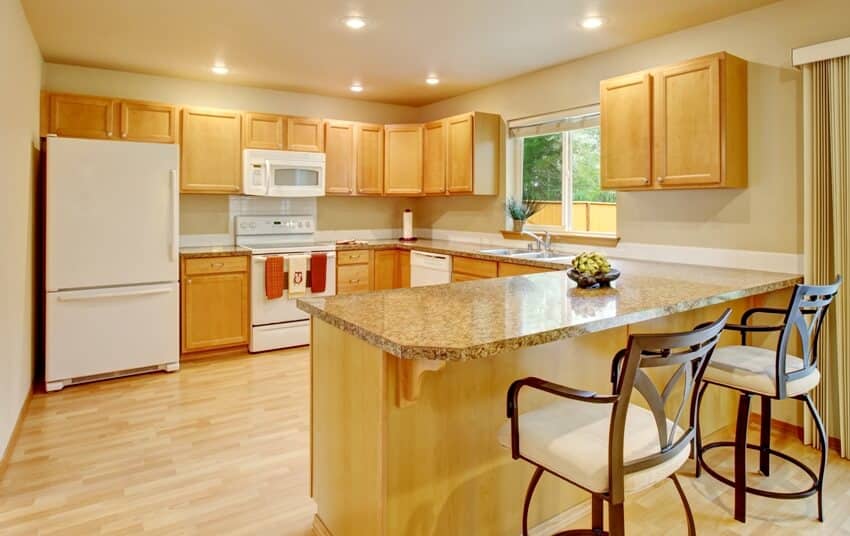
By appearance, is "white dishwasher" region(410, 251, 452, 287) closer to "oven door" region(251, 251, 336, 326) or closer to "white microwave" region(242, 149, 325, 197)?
"oven door" region(251, 251, 336, 326)

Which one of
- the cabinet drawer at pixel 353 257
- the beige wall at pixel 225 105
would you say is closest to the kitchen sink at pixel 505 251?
the cabinet drawer at pixel 353 257

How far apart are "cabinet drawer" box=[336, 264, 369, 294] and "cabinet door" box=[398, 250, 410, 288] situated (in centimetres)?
35

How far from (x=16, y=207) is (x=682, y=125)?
391cm

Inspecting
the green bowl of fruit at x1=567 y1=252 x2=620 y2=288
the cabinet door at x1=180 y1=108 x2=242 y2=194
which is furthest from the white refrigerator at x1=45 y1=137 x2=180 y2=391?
the green bowl of fruit at x1=567 y1=252 x2=620 y2=288

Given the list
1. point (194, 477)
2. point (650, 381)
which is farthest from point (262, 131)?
point (650, 381)

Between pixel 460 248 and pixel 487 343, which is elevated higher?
pixel 460 248

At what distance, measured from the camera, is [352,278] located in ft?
17.4

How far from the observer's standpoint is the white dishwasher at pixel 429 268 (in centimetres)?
484

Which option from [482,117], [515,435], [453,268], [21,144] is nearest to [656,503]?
[515,435]

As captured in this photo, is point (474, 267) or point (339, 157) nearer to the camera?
point (474, 267)

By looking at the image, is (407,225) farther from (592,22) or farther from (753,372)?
(753,372)

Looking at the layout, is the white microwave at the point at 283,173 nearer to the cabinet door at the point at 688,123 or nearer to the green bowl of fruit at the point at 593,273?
the cabinet door at the point at 688,123

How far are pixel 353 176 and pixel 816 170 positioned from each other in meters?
3.96

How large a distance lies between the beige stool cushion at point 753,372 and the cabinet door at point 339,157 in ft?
13.1
